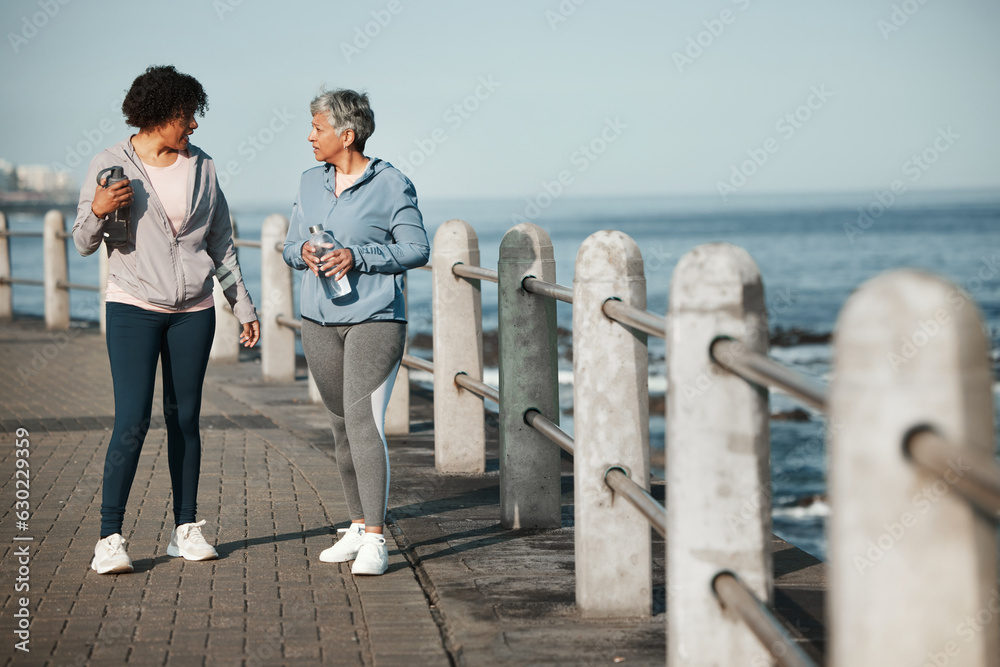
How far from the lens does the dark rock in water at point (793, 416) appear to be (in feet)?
55.6

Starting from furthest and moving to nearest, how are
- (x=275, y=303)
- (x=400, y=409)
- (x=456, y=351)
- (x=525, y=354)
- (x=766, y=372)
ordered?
(x=275, y=303) → (x=400, y=409) → (x=456, y=351) → (x=525, y=354) → (x=766, y=372)

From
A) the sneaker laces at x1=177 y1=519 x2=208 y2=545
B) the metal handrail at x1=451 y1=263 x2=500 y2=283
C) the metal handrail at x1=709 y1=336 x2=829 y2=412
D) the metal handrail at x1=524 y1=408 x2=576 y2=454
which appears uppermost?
the metal handrail at x1=451 y1=263 x2=500 y2=283

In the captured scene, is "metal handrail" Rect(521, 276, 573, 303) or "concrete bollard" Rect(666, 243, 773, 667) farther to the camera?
"metal handrail" Rect(521, 276, 573, 303)

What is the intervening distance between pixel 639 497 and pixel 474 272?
2.53 m

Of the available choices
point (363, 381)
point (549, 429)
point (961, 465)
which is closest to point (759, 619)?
point (961, 465)

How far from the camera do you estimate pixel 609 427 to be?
11.8ft

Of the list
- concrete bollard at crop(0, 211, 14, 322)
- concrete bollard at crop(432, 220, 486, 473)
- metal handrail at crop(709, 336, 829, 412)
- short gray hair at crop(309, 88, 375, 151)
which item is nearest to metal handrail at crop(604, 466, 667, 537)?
metal handrail at crop(709, 336, 829, 412)

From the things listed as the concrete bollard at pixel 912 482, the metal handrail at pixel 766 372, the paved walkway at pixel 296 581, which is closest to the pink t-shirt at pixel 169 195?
the paved walkway at pixel 296 581

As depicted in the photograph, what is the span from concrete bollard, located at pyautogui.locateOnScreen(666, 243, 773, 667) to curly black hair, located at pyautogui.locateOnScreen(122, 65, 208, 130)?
2.46 metres

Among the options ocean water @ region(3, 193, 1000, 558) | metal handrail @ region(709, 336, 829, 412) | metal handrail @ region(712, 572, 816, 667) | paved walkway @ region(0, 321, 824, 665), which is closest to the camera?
metal handrail @ region(709, 336, 829, 412)

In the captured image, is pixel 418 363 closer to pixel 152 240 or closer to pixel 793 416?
pixel 152 240

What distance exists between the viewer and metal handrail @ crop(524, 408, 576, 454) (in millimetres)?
3998

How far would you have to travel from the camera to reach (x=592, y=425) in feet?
11.8

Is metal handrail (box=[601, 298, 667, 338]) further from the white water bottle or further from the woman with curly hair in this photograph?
the woman with curly hair
